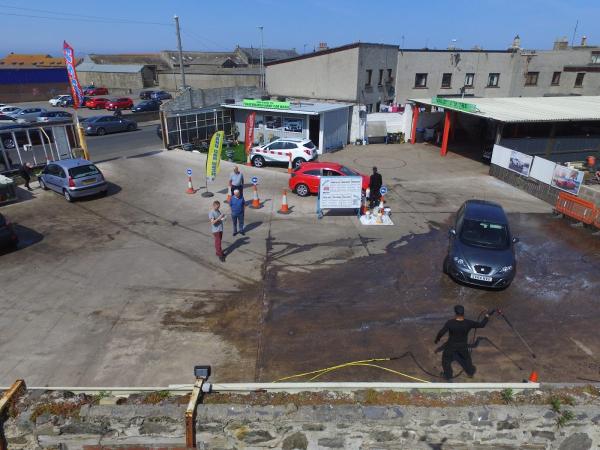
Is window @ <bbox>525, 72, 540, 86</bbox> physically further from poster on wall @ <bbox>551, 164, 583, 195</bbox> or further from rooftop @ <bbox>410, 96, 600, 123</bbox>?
poster on wall @ <bbox>551, 164, 583, 195</bbox>

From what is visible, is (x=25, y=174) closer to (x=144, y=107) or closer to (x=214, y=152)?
(x=214, y=152)

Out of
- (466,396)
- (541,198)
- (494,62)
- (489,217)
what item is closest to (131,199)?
(489,217)

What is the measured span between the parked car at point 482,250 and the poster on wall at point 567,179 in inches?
260

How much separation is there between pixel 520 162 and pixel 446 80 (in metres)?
19.7

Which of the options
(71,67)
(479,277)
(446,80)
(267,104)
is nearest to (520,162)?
(479,277)

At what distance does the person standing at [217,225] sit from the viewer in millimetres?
11766

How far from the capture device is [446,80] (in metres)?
36.9

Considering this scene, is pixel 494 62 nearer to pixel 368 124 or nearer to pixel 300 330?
pixel 368 124

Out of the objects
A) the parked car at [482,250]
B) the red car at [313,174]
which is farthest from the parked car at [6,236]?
the parked car at [482,250]

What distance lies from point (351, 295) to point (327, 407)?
557cm

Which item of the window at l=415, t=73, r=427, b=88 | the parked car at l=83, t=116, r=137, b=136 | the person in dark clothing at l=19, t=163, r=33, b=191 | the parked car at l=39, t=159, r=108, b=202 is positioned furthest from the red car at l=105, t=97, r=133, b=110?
the window at l=415, t=73, r=427, b=88

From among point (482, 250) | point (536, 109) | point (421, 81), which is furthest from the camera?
point (421, 81)

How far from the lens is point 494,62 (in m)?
37.3

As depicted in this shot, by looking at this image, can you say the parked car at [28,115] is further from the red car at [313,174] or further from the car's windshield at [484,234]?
the car's windshield at [484,234]
